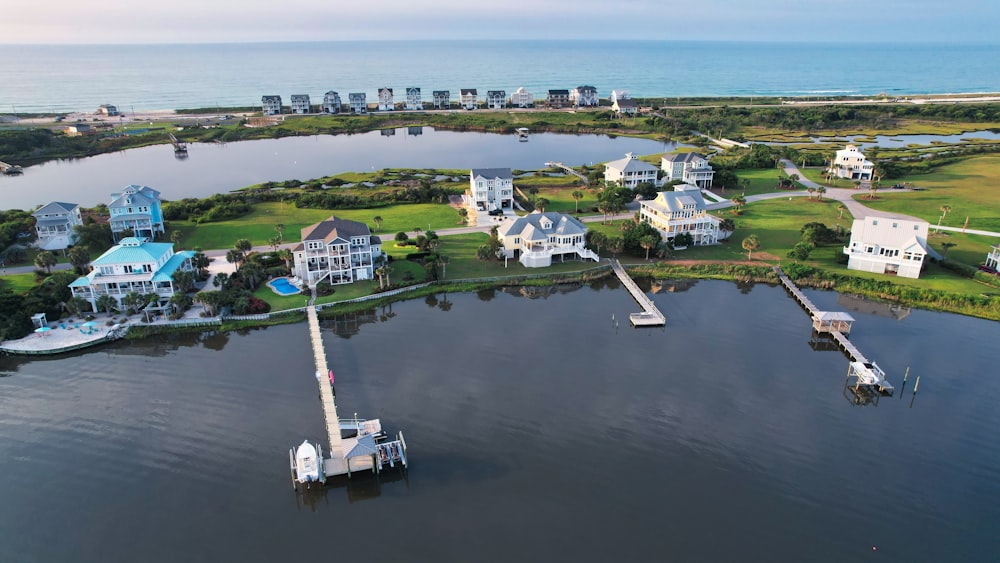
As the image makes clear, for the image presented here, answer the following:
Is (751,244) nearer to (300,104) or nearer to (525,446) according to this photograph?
(525,446)

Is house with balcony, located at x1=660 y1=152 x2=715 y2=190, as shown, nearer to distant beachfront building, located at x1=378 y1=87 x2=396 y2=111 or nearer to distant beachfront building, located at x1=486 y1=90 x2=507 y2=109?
distant beachfront building, located at x1=486 y1=90 x2=507 y2=109

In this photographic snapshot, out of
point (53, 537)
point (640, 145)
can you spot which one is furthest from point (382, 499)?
point (640, 145)

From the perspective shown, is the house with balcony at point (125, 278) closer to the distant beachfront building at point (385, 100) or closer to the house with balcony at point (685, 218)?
the house with balcony at point (685, 218)

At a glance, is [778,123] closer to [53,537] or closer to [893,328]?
[893,328]

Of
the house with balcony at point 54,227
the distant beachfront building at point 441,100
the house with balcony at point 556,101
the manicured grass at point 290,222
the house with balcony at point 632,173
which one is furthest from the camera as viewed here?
the house with balcony at point 556,101

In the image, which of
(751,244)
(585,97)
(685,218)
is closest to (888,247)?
(751,244)

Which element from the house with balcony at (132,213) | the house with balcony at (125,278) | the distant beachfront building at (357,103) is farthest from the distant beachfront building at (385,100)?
the house with balcony at (125,278)
